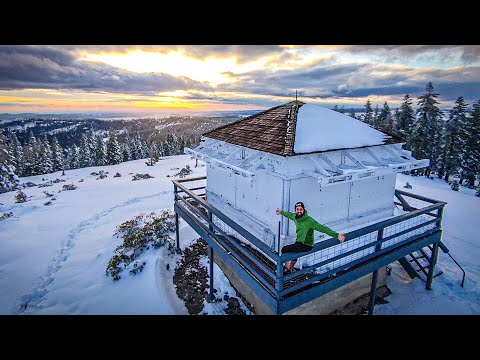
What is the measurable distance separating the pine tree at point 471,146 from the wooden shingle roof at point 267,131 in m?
26.5

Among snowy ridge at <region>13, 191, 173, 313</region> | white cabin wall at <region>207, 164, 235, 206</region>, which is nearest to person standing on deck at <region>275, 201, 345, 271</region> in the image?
white cabin wall at <region>207, 164, 235, 206</region>

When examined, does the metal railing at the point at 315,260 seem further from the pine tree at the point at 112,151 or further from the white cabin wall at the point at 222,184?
the pine tree at the point at 112,151

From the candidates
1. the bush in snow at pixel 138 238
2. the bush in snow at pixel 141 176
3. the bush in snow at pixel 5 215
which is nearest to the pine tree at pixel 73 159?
the bush in snow at pixel 141 176

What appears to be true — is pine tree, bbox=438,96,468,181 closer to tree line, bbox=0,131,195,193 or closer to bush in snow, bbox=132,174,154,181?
bush in snow, bbox=132,174,154,181

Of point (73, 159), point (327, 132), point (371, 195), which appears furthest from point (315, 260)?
point (73, 159)

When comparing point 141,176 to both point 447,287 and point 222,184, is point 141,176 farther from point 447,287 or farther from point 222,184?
point 447,287

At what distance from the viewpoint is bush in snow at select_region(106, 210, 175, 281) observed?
9.20 metres

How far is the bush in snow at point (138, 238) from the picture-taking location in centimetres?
920

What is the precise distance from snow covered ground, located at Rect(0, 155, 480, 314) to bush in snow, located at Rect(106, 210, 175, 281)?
33cm

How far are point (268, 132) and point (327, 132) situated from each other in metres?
1.74

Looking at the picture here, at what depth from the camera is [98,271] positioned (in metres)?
9.27
